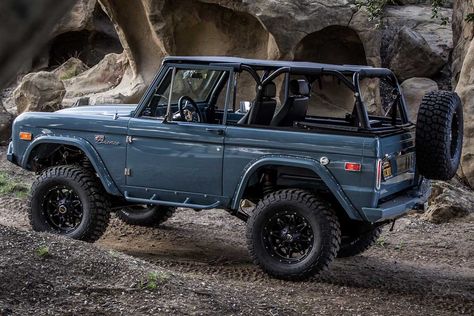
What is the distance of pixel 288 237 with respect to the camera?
6848mm

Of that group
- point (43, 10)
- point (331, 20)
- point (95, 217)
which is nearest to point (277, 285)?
point (95, 217)

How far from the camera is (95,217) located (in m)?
7.53

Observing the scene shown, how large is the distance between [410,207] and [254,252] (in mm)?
1379

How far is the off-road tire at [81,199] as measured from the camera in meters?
7.52

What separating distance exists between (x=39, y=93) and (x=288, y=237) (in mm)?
9369

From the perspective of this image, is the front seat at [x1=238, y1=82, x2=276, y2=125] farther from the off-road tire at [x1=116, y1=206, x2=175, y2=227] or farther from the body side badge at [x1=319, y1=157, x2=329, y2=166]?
the off-road tire at [x1=116, y1=206, x2=175, y2=227]

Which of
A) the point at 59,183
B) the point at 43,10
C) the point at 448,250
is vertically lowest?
the point at 448,250

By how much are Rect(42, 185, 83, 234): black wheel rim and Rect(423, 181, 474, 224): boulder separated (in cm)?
426

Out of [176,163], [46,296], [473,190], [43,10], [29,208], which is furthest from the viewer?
[473,190]

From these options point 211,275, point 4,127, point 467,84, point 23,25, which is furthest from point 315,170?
point 4,127

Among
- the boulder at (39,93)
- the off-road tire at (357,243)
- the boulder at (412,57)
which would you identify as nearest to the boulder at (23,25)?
the off-road tire at (357,243)

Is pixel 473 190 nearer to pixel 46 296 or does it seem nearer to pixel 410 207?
pixel 410 207

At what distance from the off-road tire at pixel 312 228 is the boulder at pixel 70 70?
11073 mm

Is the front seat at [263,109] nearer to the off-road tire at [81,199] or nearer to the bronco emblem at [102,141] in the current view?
the bronco emblem at [102,141]
